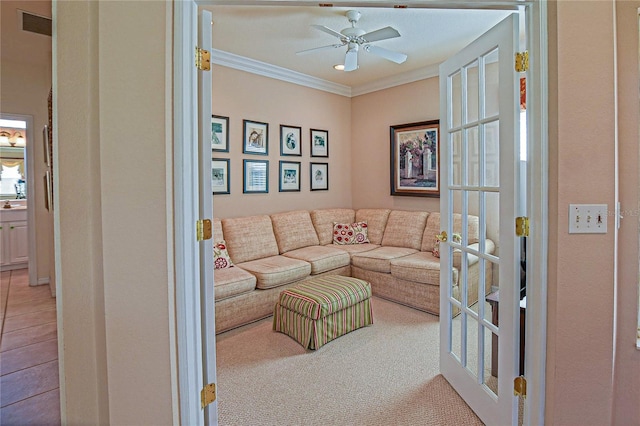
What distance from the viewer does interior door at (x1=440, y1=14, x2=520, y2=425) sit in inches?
66.4

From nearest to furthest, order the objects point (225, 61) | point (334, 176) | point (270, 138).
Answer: point (225, 61) < point (270, 138) < point (334, 176)

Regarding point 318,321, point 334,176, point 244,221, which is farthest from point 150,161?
point 334,176

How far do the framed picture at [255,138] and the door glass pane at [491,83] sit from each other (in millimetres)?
3016

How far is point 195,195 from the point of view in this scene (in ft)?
4.89

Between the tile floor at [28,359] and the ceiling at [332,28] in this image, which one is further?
the ceiling at [332,28]

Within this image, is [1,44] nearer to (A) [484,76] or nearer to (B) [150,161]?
(B) [150,161]

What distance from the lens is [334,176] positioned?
538 centimetres

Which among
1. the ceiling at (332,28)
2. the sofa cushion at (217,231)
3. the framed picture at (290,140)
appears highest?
the ceiling at (332,28)

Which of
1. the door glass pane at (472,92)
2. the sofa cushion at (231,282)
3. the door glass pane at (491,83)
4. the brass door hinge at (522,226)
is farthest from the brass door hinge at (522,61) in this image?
the sofa cushion at (231,282)

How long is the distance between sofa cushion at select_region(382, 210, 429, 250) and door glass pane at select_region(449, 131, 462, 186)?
7.27 feet

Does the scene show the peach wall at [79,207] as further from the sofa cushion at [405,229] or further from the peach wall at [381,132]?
the peach wall at [381,132]

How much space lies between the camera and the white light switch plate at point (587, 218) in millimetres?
1446

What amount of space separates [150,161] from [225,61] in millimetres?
3079

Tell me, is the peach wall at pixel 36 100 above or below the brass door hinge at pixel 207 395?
above
